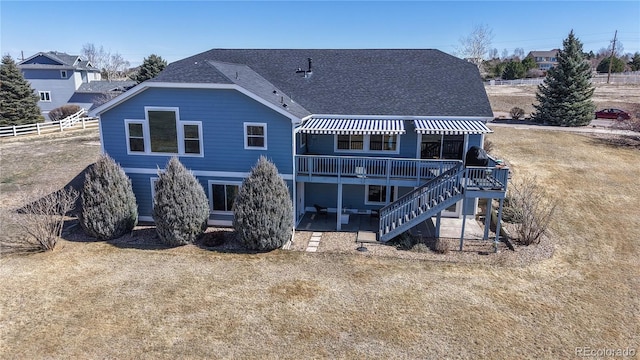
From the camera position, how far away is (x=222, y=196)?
20453mm

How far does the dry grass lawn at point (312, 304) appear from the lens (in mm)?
11312

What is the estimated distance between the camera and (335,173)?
65.5 ft

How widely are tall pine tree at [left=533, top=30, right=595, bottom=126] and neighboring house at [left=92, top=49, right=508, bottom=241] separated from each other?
29.8m

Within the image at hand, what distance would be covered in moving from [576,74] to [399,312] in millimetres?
46043

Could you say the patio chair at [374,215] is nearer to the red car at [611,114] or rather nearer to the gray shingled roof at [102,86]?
the red car at [611,114]

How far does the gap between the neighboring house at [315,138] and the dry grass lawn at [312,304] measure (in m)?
3.80

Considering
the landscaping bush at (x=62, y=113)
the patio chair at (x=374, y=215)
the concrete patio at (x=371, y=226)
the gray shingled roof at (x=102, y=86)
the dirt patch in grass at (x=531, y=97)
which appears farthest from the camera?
the dirt patch in grass at (x=531, y=97)

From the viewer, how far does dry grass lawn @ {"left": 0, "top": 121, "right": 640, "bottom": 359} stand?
1131 centimetres

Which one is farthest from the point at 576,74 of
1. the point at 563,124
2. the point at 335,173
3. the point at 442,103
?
the point at 335,173

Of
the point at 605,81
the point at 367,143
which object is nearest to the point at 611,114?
the point at 605,81

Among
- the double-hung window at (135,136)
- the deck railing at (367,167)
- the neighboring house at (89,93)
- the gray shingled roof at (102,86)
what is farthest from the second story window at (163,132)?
the neighboring house at (89,93)

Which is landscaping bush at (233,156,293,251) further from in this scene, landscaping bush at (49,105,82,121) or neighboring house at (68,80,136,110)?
neighboring house at (68,80,136,110)

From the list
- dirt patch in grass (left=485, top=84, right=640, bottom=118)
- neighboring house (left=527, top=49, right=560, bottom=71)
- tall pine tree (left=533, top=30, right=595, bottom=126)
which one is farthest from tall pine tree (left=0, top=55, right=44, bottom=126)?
neighboring house (left=527, top=49, right=560, bottom=71)

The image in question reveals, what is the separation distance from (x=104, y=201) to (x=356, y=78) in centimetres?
1592
